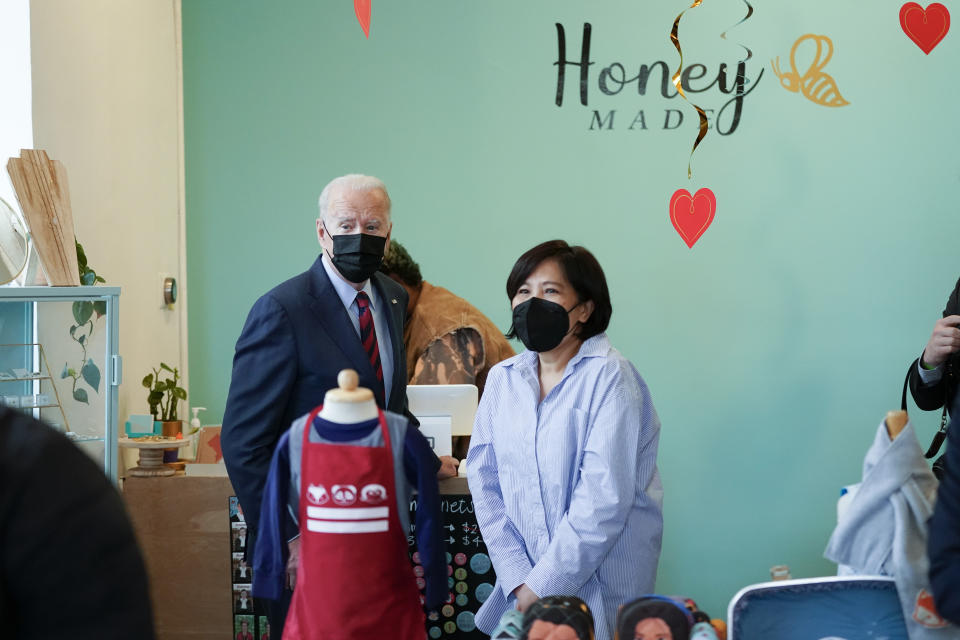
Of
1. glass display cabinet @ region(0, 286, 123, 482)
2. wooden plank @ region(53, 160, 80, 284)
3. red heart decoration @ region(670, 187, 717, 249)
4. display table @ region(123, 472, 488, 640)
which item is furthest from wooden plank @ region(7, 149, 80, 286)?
red heart decoration @ region(670, 187, 717, 249)

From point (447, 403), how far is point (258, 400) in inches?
35.0

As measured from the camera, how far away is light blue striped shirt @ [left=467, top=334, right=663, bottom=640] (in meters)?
2.32

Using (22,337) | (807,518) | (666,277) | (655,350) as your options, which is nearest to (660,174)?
(666,277)

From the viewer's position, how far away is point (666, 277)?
15.6 ft

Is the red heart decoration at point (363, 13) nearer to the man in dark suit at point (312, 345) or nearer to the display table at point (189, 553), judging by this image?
the man in dark suit at point (312, 345)

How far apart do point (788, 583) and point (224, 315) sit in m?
3.62

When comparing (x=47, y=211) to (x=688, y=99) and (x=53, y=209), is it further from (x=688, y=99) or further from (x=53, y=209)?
(x=688, y=99)

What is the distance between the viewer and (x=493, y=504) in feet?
8.25

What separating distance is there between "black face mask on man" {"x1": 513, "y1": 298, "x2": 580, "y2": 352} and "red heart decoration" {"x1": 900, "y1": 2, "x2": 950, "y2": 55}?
319 cm

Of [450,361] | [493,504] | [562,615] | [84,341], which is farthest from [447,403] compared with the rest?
[562,615]

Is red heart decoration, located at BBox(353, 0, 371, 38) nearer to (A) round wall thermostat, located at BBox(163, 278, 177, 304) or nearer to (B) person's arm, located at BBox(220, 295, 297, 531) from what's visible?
(A) round wall thermostat, located at BBox(163, 278, 177, 304)

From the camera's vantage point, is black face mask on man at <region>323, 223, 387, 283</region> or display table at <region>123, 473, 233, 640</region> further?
display table at <region>123, 473, 233, 640</region>

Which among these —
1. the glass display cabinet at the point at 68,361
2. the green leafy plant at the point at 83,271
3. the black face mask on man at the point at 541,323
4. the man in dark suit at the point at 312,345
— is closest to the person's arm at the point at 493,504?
the black face mask on man at the point at 541,323

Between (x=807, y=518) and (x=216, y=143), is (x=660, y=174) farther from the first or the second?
(x=216, y=143)
